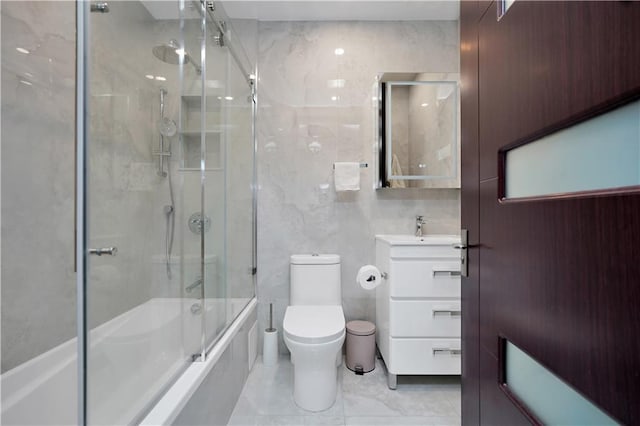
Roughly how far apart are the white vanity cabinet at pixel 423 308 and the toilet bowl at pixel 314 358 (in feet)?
1.29

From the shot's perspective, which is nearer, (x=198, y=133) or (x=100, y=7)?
(x=100, y=7)

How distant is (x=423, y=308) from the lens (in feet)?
6.00

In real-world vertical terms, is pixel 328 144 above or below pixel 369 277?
above

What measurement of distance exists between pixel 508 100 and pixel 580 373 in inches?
22.1

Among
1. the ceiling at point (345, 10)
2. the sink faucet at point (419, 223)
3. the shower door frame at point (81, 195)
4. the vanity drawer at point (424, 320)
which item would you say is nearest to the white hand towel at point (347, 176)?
the sink faucet at point (419, 223)

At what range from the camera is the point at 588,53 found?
48 centimetres

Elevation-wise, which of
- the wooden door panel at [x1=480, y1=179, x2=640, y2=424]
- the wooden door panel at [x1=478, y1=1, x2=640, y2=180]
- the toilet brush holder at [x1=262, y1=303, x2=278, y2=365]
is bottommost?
the toilet brush holder at [x1=262, y1=303, x2=278, y2=365]

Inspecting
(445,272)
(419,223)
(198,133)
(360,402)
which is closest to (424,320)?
(445,272)

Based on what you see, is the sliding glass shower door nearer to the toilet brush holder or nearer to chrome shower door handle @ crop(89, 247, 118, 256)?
chrome shower door handle @ crop(89, 247, 118, 256)

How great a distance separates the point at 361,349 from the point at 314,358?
1.74 feet

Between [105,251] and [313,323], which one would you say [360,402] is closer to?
[313,323]

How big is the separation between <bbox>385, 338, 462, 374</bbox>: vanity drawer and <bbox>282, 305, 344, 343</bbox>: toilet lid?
1.35 ft

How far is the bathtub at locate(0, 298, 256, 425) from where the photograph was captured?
907 mm

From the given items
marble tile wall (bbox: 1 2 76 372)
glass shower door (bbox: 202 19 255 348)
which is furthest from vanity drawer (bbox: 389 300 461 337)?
marble tile wall (bbox: 1 2 76 372)
